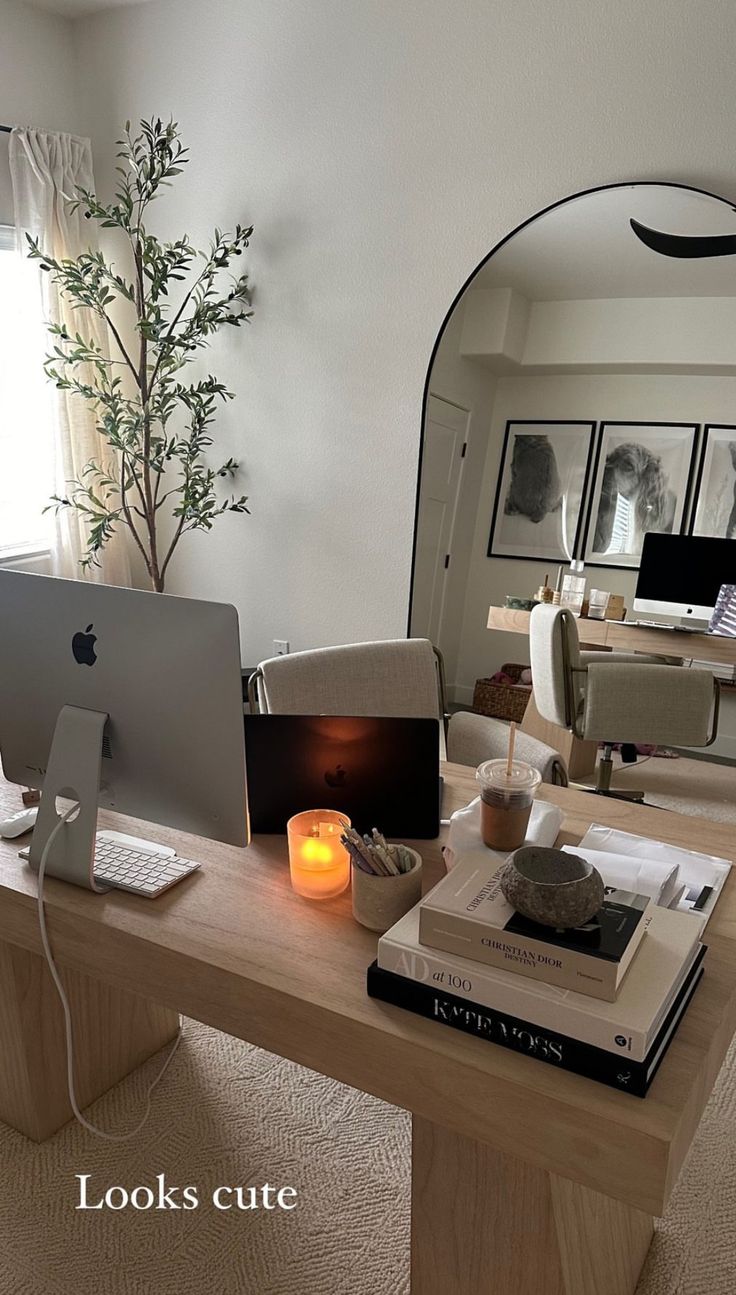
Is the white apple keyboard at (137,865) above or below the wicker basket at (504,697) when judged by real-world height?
above

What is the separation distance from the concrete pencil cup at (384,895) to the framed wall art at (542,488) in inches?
83.5

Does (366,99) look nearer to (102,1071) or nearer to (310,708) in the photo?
(310,708)

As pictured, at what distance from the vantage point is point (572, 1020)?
2.86 feet

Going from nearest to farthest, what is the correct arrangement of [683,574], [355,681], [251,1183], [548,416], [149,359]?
[251,1183] < [355,681] < [683,574] < [548,416] < [149,359]

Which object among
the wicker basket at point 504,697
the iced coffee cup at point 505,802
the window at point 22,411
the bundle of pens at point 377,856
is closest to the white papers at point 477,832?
the iced coffee cup at point 505,802

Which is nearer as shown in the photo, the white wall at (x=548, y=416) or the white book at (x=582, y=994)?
the white book at (x=582, y=994)

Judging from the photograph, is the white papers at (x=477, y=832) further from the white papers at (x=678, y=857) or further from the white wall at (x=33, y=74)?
the white wall at (x=33, y=74)

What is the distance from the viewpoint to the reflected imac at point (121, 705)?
1.13 meters

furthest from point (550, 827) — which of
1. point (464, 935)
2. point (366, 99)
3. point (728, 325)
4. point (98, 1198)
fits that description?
point (366, 99)

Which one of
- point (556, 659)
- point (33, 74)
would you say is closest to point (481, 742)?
point (556, 659)

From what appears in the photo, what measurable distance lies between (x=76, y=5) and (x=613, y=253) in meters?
2.50

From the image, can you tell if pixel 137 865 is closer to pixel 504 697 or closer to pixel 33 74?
pixel 504 697

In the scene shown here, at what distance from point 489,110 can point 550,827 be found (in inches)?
101

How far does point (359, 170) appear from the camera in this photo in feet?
10.4
